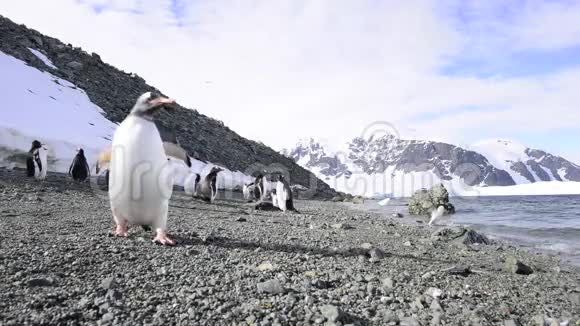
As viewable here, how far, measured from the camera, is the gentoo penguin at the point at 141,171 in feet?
16.8

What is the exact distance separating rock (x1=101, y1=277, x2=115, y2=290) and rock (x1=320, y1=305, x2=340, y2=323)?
1609 mm

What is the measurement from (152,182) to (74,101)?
1932 cm

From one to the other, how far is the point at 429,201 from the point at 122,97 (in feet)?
64.8

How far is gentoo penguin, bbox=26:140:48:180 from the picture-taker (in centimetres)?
1352

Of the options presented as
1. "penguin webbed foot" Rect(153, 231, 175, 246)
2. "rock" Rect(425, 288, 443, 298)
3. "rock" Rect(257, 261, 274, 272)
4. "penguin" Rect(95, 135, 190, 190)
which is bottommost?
"rock" Rect(425, 288, 443, 298)

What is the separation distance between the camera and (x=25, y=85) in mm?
20516

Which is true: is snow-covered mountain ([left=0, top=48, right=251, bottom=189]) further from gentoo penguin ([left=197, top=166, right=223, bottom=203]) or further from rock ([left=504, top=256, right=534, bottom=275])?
rock ([left=504, top=256, right=534, bottom=275])

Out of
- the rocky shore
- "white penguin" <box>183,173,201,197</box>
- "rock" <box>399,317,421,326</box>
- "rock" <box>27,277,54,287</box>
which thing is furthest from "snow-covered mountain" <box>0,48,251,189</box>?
"rock" <box>399,317,421,326</box>

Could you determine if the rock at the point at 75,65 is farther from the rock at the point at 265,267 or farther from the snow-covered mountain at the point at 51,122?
the rock at the point at 265,267

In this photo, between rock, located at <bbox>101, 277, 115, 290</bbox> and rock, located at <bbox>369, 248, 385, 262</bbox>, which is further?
rock, located at <bbox>369, 248, 385, 262</bbox>

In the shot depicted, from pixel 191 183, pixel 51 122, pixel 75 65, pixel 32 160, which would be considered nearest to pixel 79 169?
pixel 32 160

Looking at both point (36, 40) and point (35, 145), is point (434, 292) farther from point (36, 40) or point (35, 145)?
point (36, 40)

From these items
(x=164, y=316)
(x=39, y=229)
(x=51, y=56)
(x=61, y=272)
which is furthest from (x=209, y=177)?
(x=51, y=56)

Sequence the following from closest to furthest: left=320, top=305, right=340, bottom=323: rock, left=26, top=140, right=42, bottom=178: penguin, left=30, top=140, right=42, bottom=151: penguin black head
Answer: left=320, top=305, right=340, bottom=323: rock → left=26, top=140, right=42, bottom=178: penguin → left=30, top=140, right=42, bottom=151: penguin black head
